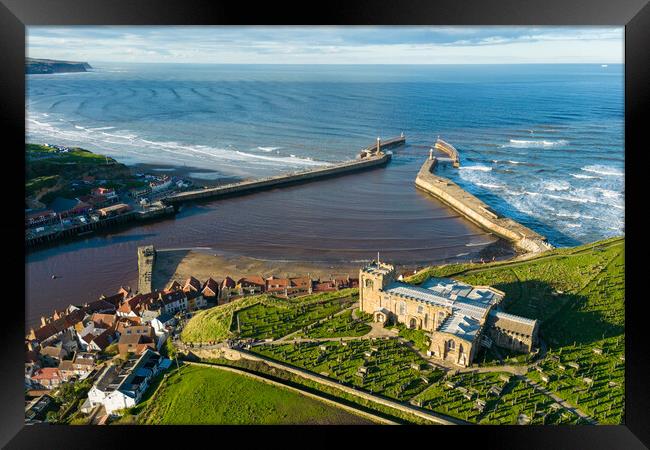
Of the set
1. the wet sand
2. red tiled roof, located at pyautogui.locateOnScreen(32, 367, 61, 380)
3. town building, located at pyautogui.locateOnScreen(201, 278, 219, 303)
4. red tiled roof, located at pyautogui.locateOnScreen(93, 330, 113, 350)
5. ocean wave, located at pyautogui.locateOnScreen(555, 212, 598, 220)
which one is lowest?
red tiled roof, located at pyautogui.locateOnScreen(32, 367, 61, 380)

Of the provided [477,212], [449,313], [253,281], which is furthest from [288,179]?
[449,313]

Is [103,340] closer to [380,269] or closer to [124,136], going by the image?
[380,269]

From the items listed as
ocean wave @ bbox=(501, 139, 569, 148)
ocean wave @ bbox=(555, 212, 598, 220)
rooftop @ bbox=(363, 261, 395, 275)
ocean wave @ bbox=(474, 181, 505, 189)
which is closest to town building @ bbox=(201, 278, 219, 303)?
rooftop @ bbox=(363, 261, 395, 275)

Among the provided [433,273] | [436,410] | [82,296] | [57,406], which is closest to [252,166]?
[82,296]

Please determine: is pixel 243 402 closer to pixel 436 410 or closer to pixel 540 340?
pixel 436 410

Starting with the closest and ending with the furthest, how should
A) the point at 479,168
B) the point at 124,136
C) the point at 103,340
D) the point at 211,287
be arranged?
1. the point at 103,340
2. the point at 211,287
3. the point at 479,168
4. the point at 124,136

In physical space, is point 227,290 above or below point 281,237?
below

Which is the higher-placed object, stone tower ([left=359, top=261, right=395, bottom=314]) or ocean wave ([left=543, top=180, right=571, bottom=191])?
ocean wave ([left=543, top=180, right=571, bottom=191])

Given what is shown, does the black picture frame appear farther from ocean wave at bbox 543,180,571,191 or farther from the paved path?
ocean wave at bbox 543,180,571,191
